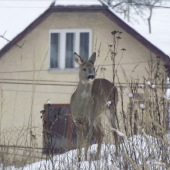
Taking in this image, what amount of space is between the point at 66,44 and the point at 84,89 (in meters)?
10.0

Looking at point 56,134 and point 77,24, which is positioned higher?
point 77,24

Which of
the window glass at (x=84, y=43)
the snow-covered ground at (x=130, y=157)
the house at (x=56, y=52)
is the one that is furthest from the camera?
the window glass at (x=84, y=43)

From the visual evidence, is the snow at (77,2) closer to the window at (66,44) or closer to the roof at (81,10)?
the roof at (81,10)

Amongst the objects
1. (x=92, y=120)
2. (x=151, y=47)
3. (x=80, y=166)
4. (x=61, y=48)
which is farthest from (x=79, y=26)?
(x=80, y=166)

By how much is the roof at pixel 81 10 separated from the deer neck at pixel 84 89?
8.74 meters

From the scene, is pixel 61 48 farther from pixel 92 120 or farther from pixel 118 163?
pixel 118 163

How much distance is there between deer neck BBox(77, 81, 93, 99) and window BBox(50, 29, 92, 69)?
9.79m

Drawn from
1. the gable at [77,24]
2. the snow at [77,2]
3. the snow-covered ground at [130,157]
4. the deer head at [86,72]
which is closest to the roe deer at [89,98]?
the deer head at [86,72]

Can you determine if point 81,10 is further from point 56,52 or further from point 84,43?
point 56,52

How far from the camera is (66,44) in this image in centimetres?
1880

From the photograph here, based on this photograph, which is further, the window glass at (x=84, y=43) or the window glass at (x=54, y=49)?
the window glass at (x=84, y=43)

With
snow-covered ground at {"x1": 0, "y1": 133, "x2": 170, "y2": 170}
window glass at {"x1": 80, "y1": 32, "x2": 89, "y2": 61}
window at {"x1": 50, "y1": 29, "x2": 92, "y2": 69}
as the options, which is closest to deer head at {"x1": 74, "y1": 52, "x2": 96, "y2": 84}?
snow-covered ground at {"x1": 0, "y1": 133, "x2": 170, "y2": 170}

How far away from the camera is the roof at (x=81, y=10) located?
17562mm

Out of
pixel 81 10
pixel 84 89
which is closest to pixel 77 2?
pixel 81 10
